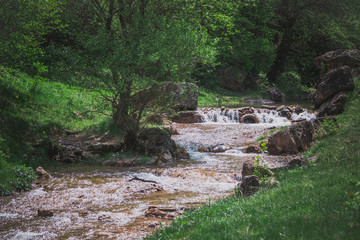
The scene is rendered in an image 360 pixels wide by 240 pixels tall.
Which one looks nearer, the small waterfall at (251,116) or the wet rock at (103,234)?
the wet rock at (103,234)

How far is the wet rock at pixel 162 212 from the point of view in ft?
25.7

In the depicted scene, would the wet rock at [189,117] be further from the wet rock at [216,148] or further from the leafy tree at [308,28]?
the leafy tree at [308,28]

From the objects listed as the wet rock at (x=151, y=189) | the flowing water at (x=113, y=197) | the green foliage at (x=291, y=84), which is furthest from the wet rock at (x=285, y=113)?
the wet rock at (x=151, y=189)

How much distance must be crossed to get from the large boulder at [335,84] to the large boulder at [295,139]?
17.2ft

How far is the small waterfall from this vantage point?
2566 cm

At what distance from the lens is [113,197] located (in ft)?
31.7

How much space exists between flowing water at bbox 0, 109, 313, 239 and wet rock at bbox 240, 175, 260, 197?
0.93 meters

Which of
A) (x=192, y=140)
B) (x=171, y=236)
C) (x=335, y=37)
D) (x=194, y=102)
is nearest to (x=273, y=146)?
(x=192, y=140)

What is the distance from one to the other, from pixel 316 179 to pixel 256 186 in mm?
1556

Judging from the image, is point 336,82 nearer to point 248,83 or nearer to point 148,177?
point 148,177

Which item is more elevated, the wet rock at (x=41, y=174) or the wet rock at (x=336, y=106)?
the wet rock at (x=336, y=106)

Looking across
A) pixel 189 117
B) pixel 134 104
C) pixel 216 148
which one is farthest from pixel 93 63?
pixel 189 117

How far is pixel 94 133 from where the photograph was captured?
16.4 m

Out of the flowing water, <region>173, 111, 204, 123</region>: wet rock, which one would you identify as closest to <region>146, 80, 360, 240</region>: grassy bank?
the flowing water
